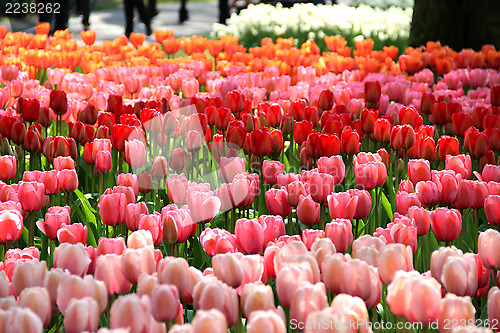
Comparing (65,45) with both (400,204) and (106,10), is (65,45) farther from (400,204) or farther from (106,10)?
(106,10)

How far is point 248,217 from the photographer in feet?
9.00

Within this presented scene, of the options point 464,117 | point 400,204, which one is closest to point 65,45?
point 464,117

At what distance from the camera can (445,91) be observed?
15.5ft

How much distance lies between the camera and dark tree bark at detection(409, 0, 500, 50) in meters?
7.78

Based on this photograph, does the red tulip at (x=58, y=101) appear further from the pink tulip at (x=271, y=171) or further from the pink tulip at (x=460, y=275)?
the pink tulip at (x=460, y=275)

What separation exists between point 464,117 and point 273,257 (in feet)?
6.88

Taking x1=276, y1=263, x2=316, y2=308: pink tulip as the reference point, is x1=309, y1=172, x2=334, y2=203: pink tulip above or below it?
below

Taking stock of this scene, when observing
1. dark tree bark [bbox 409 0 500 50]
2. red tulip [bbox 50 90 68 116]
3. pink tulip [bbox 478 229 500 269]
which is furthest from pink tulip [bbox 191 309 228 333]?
dark tree bark [bbox 409 0 500 50]

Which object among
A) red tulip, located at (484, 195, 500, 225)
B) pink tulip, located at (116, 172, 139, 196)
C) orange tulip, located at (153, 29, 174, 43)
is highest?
red tulip, located at (484, 195, 500, 225)

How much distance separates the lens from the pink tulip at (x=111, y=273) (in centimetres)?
174

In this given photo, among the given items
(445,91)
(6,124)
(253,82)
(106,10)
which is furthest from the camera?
(106,10)

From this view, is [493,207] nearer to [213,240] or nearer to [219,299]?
[213,240]

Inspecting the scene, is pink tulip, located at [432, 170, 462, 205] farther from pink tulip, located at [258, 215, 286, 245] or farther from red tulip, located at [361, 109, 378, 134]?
red tulip, located at [361, 109, 378, 134]

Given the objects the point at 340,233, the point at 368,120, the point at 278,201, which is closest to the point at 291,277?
the point at 340,233
